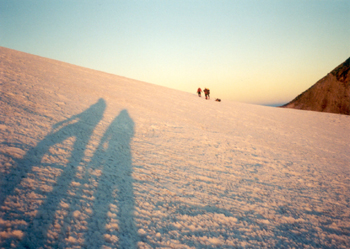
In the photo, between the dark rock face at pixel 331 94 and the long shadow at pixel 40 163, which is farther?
the dark rock face at pixel 331 94

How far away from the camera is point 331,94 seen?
2936 centimetres

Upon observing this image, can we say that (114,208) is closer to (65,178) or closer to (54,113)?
(65,178)

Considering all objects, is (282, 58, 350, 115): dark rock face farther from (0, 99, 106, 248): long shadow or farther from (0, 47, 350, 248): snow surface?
(0, 99, 106, 248): long shadow

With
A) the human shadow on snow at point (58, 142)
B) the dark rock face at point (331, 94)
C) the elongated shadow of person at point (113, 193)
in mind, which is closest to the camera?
the elongated shadow of person at point (113, 193)

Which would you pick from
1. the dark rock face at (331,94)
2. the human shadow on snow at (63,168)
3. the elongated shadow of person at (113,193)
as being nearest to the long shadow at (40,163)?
the human shadow on snow at (63,168)

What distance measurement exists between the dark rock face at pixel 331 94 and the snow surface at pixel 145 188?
32141 mm

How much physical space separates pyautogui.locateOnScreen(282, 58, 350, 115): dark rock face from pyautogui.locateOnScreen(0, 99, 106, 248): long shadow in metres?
38.1

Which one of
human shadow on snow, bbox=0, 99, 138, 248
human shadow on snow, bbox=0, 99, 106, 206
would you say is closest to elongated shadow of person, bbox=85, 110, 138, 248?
human shadow on snow, bbox=0, 99, 138, 248

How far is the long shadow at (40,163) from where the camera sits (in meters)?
1.69

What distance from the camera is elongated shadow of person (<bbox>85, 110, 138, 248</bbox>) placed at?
1847 millimetres

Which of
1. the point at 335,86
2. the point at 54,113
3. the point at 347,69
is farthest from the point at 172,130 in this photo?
the point at 347,69

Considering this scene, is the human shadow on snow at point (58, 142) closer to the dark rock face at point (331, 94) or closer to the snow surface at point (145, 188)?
the snow surface at point (145, 188)

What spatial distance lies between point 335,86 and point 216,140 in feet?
125

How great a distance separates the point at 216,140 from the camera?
6023 mm
